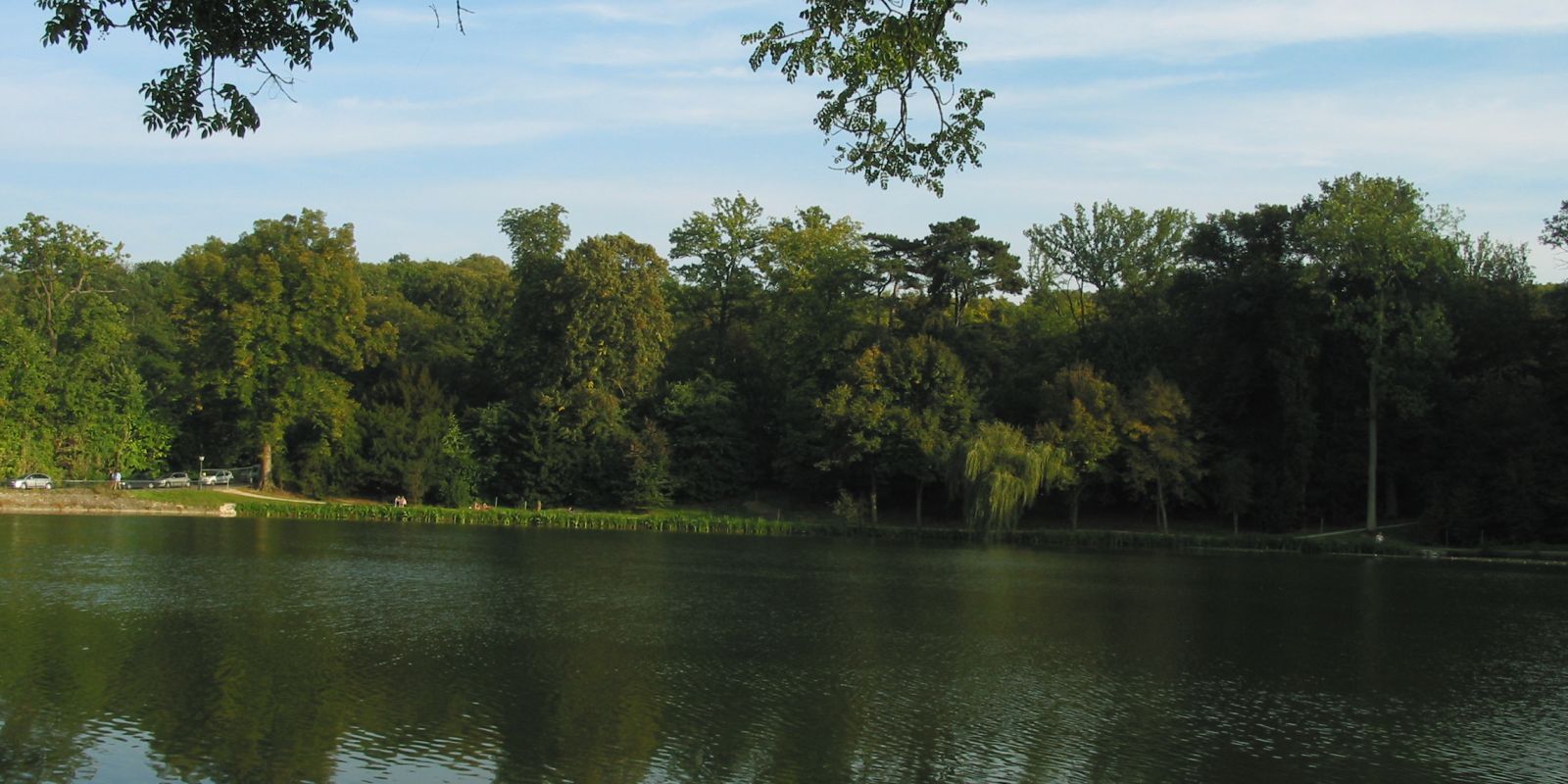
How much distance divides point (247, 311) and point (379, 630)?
1422 inches

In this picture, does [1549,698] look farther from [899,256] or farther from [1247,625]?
[899,256]

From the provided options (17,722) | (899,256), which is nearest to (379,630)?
(17,722)

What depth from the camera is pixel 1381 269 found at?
44.2 metres

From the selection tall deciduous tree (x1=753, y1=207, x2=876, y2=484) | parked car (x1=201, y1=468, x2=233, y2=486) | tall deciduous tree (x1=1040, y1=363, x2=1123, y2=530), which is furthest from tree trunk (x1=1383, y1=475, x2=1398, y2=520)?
parked car (x1=201, y1=468, x2=233, y2=486)

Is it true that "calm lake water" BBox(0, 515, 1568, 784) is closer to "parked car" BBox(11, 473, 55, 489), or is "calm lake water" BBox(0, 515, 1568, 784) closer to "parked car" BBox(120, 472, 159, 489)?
"parked car" BBox(11, 473, 55, 489)

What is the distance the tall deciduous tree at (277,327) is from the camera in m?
50.9

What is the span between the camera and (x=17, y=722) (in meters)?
12.3

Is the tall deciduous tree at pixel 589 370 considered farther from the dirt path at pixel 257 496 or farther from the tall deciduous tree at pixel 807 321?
the dirt path at pixel 257 496

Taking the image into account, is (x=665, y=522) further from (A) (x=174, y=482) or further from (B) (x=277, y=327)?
(A) (x=174, y=482)

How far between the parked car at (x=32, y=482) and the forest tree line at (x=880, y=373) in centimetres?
127

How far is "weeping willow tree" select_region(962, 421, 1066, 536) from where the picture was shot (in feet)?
139

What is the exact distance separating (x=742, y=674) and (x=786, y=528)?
30.6m

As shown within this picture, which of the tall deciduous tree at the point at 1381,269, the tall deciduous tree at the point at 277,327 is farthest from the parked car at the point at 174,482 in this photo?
the tall deciduous tree at the point at 1381,269

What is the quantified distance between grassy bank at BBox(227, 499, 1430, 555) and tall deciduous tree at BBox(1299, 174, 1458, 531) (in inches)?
176
